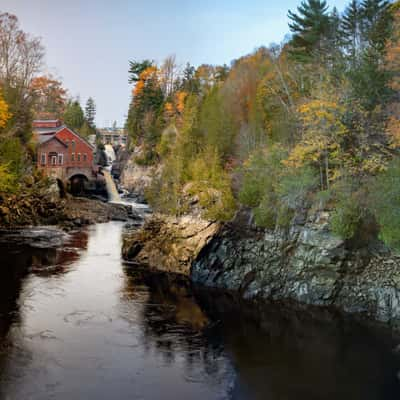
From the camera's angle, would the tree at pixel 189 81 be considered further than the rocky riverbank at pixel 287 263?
Yes

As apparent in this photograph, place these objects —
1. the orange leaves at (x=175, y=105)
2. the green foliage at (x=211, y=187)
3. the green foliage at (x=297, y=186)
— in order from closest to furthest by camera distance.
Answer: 1. the green foliage at (x=297, y=186)
2. the green foliage at (x=211, y=187)
3. the orange leaves at (x=175, y=105)

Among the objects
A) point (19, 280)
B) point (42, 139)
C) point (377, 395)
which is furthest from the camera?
point (42, 139)

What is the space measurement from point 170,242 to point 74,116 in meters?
72.3

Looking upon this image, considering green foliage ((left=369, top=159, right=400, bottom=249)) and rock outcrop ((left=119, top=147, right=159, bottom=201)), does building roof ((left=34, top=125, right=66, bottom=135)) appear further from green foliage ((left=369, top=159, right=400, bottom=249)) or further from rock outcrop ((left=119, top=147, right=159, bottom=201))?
green foliage ((left=369, top=159, right=400, bottom=249))

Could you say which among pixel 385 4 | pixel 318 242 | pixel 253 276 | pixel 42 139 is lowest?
pixel 253 276

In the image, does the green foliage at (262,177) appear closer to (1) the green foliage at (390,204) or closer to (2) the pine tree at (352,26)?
(1) the green foliage at (390,204)

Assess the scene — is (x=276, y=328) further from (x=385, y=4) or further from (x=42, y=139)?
(x=42, y=139)

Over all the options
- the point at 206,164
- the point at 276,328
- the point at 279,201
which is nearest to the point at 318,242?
the point at 279,201

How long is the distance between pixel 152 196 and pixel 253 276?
42.4 ft

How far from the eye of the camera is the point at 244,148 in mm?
35875

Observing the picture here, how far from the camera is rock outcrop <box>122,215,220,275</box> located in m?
31.6

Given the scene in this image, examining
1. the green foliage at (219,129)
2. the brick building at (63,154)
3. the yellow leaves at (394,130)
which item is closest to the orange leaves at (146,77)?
the brick building at (63,154)

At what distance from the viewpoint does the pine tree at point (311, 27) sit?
3409 cm

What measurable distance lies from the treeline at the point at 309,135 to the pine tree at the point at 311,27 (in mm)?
79
